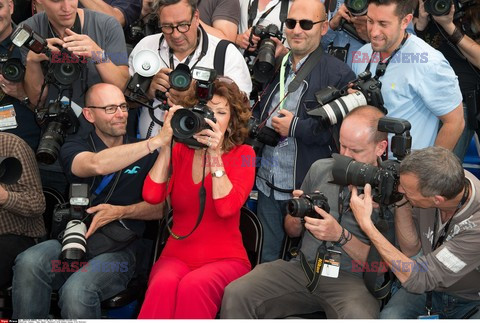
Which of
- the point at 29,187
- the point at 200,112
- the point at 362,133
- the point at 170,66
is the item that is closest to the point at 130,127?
the point at 170,66

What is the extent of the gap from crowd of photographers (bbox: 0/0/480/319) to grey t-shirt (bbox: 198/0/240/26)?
0.05 feet

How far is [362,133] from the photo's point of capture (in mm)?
4391

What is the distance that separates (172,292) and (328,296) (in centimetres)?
85

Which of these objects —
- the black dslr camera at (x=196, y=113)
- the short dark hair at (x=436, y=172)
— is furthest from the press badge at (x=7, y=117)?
the short dark hair at (x=436, y=172)

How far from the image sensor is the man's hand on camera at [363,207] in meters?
4.04

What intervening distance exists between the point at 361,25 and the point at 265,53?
2.42 ft

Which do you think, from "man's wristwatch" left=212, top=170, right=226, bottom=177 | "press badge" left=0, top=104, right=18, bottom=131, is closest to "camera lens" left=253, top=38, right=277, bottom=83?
"man's wristwatch" left=212, top=170, right=226, bottom=177

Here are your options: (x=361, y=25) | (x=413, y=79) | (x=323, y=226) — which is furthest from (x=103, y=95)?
(x=413, y=79)

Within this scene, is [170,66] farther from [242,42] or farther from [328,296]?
[328,296]

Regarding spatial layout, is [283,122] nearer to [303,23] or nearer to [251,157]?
[251,157]

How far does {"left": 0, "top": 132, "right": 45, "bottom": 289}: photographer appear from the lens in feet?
15.5

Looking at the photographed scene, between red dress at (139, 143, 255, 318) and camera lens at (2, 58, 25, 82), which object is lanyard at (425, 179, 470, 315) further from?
camera lens at (2, 58, 25, 82)

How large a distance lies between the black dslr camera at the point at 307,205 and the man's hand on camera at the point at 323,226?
0.03 metres

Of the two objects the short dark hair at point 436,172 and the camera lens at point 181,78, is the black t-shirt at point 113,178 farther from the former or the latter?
the short dark hair at point 436,172
